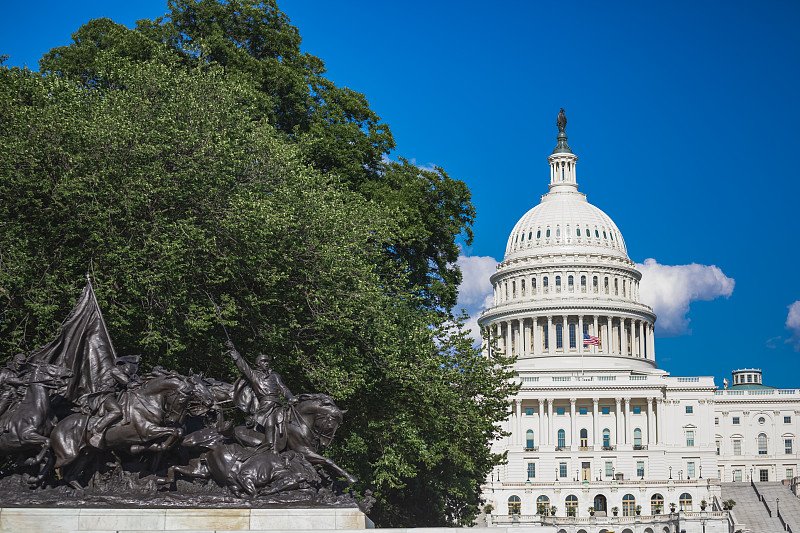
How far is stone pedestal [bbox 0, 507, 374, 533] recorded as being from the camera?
16391 mm

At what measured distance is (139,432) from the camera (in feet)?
55.9

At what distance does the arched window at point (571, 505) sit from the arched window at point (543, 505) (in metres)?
2.08

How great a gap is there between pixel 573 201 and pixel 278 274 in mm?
125731

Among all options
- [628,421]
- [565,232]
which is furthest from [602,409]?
[565,232]

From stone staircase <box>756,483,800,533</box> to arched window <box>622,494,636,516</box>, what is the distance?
13224mm

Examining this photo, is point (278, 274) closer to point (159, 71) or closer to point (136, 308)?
point (136, 308)

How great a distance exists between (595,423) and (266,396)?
104m

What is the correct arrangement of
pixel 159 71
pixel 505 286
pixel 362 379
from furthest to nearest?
pixel 505 286 → pixel 159 71 → pixel 362 379

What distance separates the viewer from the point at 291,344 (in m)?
27.0

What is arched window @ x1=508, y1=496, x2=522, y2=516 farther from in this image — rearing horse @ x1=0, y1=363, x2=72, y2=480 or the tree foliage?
rearing horse @ x1=0, y1=363, x2=72, y2=480

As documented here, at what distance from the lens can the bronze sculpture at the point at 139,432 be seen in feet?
55.9

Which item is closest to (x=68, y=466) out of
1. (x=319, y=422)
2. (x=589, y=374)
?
(x=319, y=422)

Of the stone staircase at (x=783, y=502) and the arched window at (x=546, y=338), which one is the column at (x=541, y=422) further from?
the stone staircase at (x=783, y=502)

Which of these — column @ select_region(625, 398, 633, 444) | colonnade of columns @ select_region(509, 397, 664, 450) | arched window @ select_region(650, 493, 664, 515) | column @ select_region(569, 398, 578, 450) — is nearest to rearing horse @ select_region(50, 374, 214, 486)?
arched window @ select_region(650, 493, 664, 515)
